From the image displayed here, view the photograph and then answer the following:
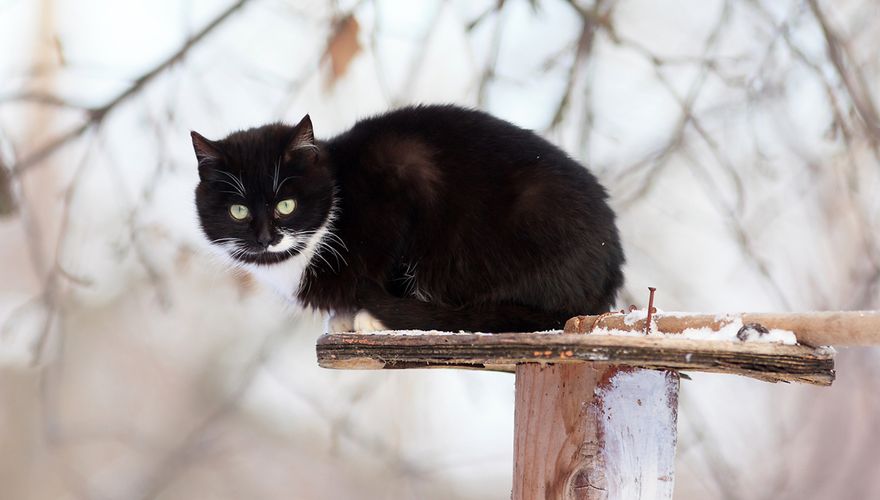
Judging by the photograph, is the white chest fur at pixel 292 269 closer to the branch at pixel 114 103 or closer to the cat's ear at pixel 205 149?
the cat's ear at pixel 205 149

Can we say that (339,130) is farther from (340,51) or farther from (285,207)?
(285,207)

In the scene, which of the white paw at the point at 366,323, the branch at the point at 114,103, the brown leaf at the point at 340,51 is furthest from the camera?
the brown leaf at the point at 340,51

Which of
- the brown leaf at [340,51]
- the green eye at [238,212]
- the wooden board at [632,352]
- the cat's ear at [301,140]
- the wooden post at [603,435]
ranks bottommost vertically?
the wooden post at [603,435]

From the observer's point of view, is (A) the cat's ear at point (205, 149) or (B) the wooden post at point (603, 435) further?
(A) the cat's ear at point (205, 149)

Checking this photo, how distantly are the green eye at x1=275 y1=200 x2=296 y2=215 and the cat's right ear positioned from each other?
12 cm

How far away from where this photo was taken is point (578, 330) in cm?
109

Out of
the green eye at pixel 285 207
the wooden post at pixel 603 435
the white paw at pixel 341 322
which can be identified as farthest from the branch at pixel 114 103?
the wooden post at pixel 603 435

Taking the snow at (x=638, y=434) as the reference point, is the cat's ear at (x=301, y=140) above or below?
above

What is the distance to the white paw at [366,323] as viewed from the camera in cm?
121

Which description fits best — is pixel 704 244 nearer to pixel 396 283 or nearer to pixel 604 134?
pixel 604 134

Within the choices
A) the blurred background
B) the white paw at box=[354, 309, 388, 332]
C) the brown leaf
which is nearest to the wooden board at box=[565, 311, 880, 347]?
the white paw at box=[354, 309, 388, 332]

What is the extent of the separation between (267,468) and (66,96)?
3.40ft

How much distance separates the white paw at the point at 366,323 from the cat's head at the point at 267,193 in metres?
0.16

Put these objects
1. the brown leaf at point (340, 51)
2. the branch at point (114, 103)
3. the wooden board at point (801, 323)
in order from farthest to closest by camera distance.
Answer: the brown leaf at point (340, 51) < the branch at point (114, 103) < the wooden board at point (801, 323)
